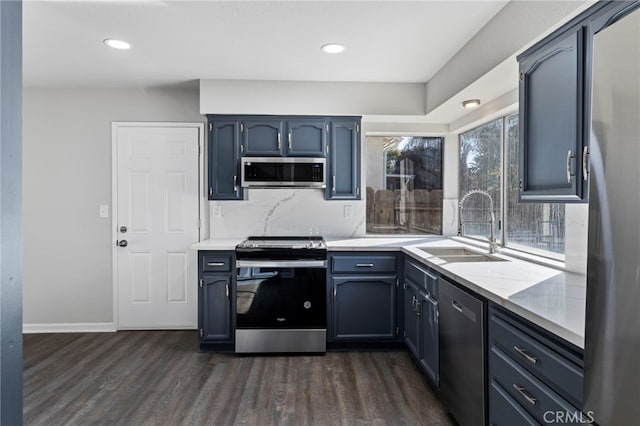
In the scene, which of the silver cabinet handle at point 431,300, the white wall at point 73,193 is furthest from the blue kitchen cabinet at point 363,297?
the white wall at point 73,193

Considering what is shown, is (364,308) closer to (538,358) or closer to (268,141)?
(268,141)

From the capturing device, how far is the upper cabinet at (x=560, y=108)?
4.54 ft

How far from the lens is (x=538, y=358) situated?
1.29 metres

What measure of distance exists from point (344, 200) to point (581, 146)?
229 cm

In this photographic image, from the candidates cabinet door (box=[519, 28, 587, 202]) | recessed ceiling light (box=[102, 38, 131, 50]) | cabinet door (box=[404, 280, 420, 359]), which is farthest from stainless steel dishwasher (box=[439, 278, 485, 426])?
recessed ceiling light (box=[102, 38, 131, 50])

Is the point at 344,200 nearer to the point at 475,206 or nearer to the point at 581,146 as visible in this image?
the point at 475,206

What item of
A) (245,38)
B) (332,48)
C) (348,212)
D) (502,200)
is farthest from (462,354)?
(245,38)

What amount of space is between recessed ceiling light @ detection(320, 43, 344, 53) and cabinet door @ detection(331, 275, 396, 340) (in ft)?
5.89

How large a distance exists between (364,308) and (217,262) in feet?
4.32

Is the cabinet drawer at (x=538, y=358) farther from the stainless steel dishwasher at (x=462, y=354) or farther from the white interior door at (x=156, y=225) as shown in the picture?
the white interior door at (x=156, y=225)

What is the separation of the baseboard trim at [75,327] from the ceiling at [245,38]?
92.6 inches

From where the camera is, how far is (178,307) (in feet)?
12.0

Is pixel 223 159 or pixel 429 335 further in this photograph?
pixel 223 159

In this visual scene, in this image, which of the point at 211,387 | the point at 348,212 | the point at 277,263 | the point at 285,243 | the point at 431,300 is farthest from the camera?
the point at 348,212
